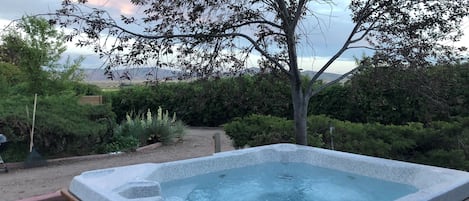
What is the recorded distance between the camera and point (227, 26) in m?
5.48

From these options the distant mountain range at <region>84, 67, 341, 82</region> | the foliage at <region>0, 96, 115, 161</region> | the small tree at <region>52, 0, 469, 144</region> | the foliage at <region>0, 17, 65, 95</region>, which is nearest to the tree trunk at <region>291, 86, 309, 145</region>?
the small tree at <region>52, 0, 469, 144</region>

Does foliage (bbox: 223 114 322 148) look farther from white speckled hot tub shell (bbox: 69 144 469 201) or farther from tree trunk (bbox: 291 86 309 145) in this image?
white speckled hot tub shell (bbox: 69 144 469 201)

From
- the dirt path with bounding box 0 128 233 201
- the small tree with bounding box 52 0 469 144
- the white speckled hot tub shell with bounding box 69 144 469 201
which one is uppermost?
the small tree with bounding box 52 0 469 144

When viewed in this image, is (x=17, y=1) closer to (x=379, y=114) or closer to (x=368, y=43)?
(x=368, y=43)

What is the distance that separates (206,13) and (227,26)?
0.33 m

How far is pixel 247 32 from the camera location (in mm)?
5957

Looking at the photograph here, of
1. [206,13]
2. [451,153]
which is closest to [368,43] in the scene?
[451,153]

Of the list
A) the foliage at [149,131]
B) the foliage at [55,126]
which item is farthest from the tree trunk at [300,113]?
the foliage at [149,131]

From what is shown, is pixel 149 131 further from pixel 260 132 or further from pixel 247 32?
pixel 247 32

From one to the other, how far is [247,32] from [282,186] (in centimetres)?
225

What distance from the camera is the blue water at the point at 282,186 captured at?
15.5 feet

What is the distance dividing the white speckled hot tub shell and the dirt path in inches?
68.2

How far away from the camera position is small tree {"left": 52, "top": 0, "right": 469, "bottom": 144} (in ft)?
16.2

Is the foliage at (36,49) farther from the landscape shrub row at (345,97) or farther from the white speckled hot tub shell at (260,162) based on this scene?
the white speckled hot tub shell at (260,162)
